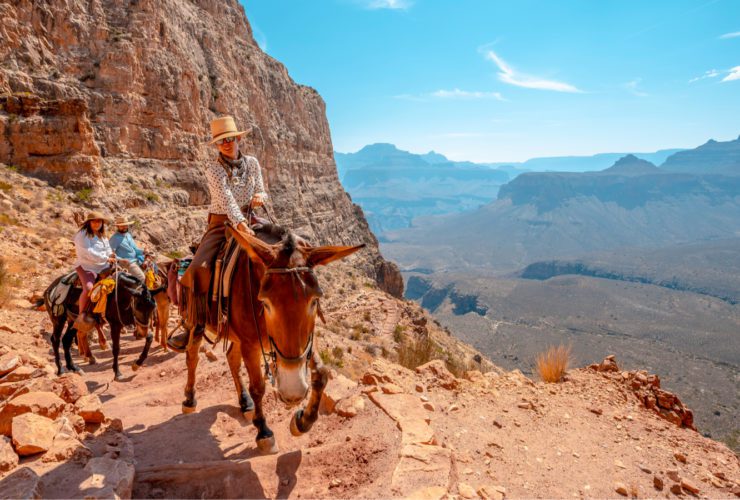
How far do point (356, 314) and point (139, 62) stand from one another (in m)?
26.0

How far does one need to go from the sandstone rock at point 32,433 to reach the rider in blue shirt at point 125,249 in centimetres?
426

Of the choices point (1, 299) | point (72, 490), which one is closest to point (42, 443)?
point (72, 490)

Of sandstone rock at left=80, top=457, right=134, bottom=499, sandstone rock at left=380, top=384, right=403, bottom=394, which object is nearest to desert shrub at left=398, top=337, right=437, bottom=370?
sandstone rock at left=380, top=384, right=403, bottom=394

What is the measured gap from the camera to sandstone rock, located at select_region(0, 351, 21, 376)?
5020 mm

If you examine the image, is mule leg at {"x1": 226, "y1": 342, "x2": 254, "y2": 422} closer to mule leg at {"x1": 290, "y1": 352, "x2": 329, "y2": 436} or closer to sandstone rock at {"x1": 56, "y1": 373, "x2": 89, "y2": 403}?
mule leg at {"x1": 290, "y1": 352, "x2": 329, "y2": 436}

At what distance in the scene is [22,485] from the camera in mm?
2729

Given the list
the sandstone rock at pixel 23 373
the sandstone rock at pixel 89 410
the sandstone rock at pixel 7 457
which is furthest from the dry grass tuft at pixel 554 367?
the sandstone rock at pixel 23 373

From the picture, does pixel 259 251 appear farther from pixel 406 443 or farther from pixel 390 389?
pixel 390 389

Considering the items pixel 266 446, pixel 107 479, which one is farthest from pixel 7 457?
pixel 266 446

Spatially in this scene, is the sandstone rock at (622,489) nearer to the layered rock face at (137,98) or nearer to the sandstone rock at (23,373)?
the sandstone rock at (23,373)

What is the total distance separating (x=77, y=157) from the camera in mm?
20922

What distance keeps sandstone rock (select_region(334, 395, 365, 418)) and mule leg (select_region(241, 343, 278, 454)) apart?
0.88 meters

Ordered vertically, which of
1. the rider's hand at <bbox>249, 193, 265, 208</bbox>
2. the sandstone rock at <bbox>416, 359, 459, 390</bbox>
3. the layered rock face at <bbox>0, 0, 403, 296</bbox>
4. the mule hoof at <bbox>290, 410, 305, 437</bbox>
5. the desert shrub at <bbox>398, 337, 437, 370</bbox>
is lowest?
the desert shrub at <bbox>398, 337, 437, 370</bbox>

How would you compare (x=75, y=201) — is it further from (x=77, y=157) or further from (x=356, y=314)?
(x=356, y=314)
